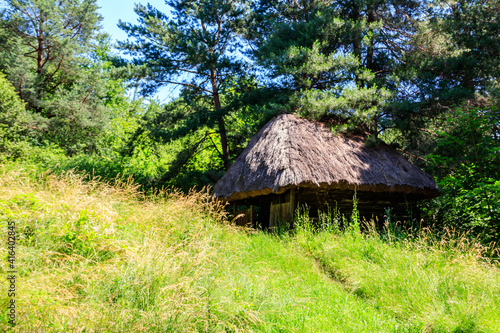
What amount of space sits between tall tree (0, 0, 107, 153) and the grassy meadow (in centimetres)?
1300

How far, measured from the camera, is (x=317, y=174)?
748 cm

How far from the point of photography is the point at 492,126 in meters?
7.52

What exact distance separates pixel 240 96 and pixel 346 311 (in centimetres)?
931

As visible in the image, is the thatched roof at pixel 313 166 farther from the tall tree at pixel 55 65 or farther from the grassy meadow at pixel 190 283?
the tall tree at pixel 55 65

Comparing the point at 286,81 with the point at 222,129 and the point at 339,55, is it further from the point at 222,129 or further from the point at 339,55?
the point at 222,129

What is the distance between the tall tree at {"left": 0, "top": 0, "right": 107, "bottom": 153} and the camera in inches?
614

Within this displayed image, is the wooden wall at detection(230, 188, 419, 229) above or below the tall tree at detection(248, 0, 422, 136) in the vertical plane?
below

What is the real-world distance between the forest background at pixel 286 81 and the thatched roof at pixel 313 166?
538 mm

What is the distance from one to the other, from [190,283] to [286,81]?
9.05 metres

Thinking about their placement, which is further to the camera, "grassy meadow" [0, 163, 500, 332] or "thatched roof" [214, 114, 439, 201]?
"thatched roof" [214, 114, 439, 201]

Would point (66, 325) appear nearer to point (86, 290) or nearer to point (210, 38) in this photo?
point (86, 290)

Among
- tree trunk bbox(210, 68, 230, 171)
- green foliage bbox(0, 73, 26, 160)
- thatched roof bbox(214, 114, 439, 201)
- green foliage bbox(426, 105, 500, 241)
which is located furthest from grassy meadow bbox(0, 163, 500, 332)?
green foliage bbox(0, 73, 26, 160)

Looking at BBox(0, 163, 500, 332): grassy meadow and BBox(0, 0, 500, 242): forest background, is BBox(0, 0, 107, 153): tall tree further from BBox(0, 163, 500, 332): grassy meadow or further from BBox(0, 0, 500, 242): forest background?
BBox(0, 163, 500, 332): grassy meadow

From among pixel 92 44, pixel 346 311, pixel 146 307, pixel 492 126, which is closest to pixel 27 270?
pixel 146 307
